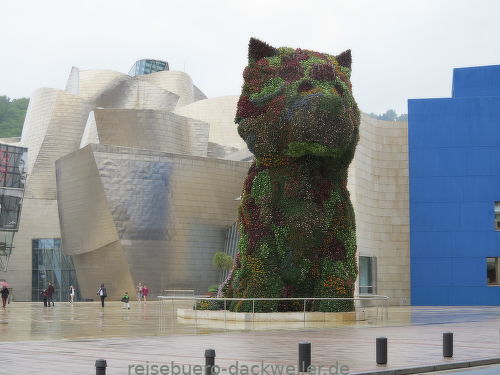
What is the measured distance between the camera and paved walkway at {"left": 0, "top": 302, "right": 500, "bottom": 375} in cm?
1448

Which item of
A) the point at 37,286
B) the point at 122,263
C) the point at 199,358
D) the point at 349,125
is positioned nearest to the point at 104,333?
the point at 199,358

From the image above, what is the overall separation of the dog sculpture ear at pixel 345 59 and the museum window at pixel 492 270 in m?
24.6

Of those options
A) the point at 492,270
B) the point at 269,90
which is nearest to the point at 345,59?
the point at 269,90

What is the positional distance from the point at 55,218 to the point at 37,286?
7312 millimetres

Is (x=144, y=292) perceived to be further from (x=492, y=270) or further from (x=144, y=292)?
(x=492, y=270)

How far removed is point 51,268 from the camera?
82.1m

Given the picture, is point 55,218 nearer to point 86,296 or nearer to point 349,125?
point 86,296

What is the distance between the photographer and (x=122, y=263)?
6312 centimetres

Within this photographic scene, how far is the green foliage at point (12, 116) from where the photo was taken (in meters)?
146

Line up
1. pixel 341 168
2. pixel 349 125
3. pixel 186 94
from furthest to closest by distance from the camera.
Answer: pixel 186 94 → pixel 341 168 → pixel 349 125

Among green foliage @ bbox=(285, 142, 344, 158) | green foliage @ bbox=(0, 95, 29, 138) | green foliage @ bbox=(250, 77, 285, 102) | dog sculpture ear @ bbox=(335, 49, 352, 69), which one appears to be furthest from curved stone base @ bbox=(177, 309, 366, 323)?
green foliage @ bbox=(0, 95, 29, 138)

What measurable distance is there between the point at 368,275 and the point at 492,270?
7.84 metres

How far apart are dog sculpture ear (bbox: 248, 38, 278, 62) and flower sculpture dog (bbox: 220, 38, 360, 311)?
0.52 m

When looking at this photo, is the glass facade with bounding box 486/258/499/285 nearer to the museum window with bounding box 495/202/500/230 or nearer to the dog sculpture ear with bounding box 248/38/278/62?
the museum window with bounding box 495/202/500/230
